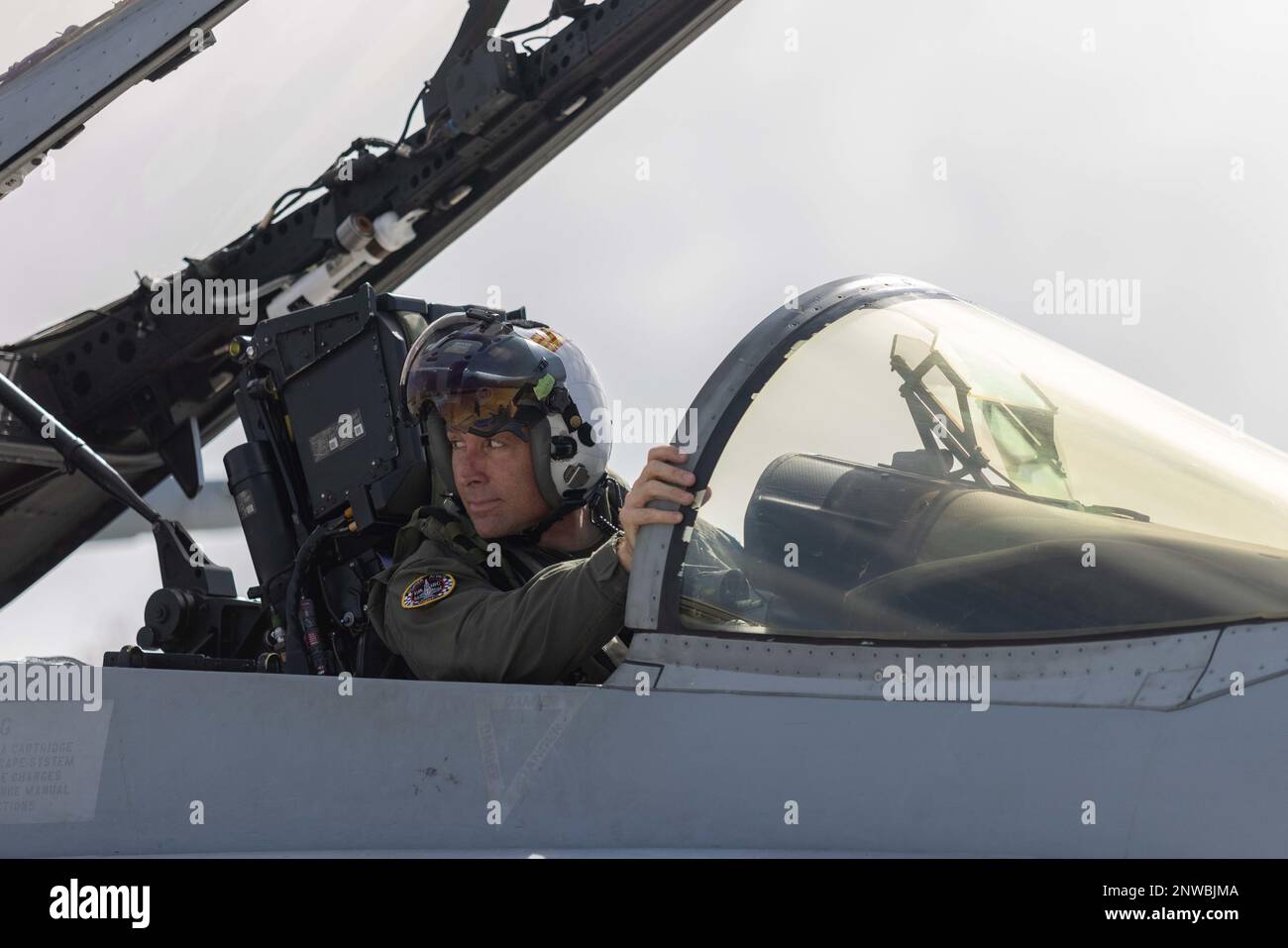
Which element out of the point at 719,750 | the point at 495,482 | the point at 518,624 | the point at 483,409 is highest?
the point at 483,409

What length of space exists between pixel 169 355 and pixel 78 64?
152 cm

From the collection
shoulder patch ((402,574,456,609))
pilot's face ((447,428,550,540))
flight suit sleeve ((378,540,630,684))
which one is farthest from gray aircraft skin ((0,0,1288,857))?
pilot's face ((447,428,550,540))

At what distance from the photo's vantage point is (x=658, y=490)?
6.22 feet

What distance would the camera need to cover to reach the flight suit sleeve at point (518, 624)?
2.01 m

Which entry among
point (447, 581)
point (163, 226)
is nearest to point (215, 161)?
point (163, 226)

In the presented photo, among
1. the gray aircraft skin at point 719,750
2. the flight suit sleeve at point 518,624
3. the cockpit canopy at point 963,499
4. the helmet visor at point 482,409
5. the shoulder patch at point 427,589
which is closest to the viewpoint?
the gray aircraft skin at point 719,750

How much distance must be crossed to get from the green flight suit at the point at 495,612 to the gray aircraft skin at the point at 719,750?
152mm

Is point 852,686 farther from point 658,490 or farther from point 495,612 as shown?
point 495,612

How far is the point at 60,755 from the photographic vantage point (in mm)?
2131

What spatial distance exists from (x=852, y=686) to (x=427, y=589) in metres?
0.80

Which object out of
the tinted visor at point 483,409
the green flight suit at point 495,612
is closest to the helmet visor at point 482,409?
the tinted visor at point 483,409

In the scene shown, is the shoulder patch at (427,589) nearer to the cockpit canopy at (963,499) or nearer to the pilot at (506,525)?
the pilot at (506,525)

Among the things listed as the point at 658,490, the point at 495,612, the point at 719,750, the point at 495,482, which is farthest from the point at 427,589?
the point at 719,750
